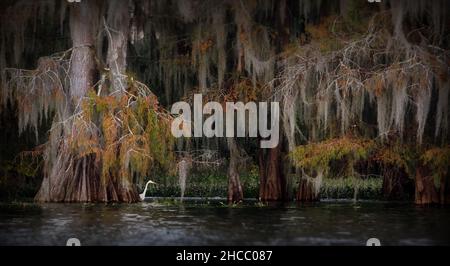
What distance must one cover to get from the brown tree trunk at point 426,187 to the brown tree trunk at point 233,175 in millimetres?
3316

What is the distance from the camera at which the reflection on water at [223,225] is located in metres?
10.7

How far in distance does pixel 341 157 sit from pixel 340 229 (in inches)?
206

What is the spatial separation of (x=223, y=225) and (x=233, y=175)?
18.8 feet

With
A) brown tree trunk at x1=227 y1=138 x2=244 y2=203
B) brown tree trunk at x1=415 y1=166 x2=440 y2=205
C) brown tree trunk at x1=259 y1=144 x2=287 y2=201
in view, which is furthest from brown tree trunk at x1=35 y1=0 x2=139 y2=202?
brown tree trunk at x1=415 y1=166 x2=440 y2=205

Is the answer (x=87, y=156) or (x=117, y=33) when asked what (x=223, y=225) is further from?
(x=117, y=33)

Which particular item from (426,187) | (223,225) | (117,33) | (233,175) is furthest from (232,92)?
(223,225)

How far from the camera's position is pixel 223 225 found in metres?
12.2

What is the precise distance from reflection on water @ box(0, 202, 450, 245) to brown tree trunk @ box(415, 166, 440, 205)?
0.96 m

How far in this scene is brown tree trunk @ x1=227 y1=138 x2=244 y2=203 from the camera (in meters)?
17.7

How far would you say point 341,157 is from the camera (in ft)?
55.3

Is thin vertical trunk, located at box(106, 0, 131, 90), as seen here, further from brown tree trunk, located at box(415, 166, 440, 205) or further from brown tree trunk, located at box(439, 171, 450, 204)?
brown tree trunk, located at box(439, 171, 450, 204)

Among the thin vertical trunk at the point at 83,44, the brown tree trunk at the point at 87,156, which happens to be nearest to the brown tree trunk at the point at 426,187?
the brown tree trunk at the point at 87,156

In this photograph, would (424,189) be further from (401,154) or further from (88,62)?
(88,62)

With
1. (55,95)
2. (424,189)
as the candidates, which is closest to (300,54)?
(424,189)
